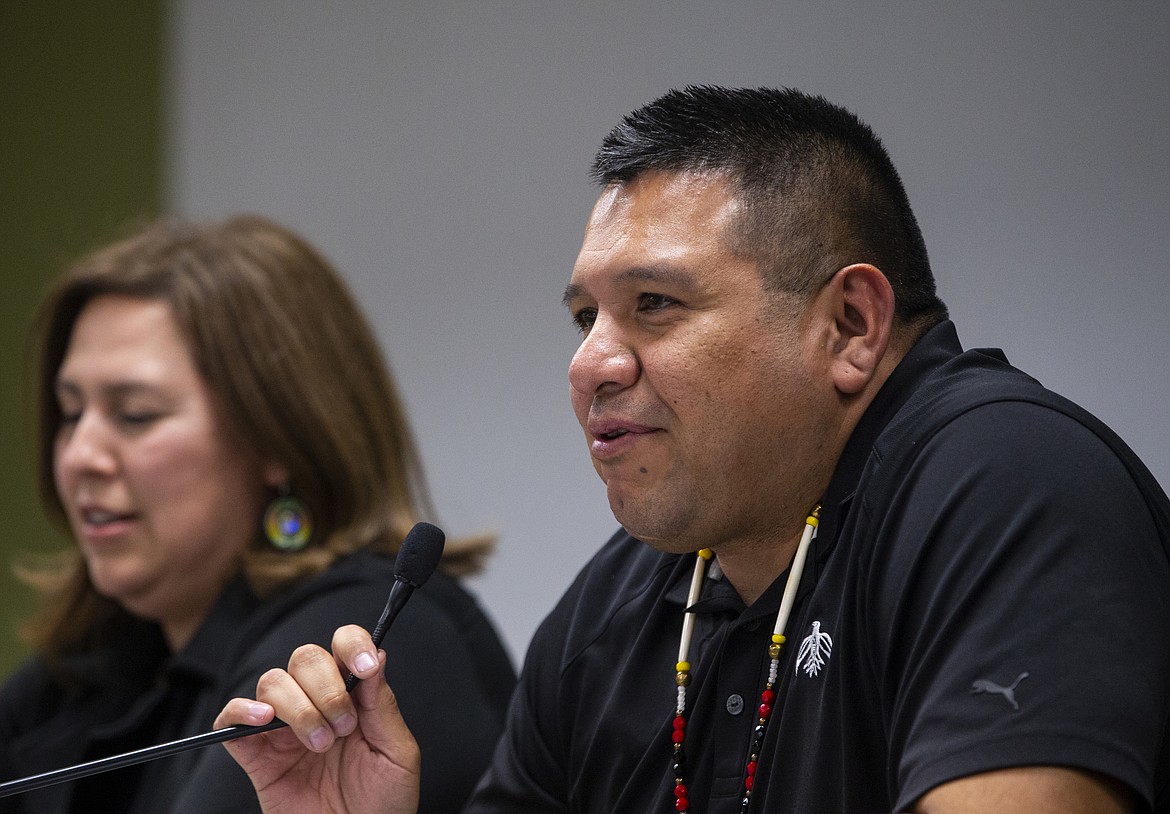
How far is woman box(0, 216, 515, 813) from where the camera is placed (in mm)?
1926

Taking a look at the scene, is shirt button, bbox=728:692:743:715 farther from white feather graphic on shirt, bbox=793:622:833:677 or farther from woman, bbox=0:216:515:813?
woman, bbox=0:216:515:813

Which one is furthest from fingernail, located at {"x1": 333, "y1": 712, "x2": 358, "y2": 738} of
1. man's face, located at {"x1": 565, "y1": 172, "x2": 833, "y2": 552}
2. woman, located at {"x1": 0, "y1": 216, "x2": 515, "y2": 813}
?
woman, located at {"x1": 0, "y1": 216, "x2": 515, "y2": 813}

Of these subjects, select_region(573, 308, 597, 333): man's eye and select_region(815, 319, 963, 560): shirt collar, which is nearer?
select_region(815, 319, 963, 560): shirt collar

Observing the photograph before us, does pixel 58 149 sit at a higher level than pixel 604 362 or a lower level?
higher

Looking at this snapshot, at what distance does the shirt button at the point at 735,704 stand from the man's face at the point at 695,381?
0.44 feet

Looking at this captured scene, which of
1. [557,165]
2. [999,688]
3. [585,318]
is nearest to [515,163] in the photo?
[557,165]

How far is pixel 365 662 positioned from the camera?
1.21 metres

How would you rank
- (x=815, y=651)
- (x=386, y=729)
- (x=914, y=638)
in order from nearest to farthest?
(x=914, y=638), (x=815, y=651), (x=386, y=729)

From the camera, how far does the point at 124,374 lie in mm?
2002

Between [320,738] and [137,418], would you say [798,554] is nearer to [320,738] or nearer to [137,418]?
[320,738]

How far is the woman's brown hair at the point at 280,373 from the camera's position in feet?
6.61

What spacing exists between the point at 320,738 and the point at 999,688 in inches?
25.0

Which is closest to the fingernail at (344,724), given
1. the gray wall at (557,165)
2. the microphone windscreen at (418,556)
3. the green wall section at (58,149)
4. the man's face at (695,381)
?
the microphone windscreen at (418,556)

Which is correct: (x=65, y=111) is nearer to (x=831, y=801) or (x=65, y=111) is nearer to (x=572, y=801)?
(x=572, y=801)
